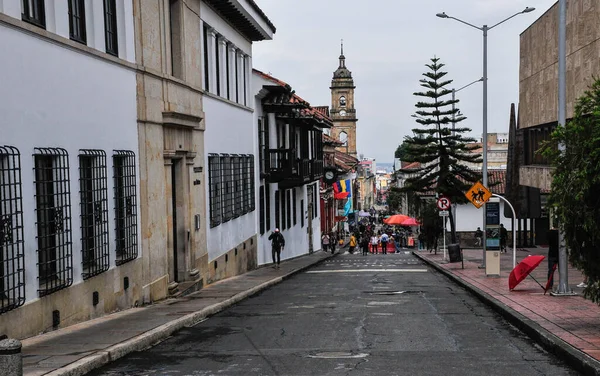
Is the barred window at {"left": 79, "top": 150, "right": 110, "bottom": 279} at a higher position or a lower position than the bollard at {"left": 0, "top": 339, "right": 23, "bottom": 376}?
higher

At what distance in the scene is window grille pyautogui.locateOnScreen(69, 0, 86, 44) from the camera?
1377 centimetres

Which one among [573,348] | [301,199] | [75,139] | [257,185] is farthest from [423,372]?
[301,199]

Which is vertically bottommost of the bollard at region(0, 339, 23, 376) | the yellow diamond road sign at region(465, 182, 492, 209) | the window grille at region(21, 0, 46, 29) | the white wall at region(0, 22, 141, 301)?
the bollard at region(0, 339, 23, 376)

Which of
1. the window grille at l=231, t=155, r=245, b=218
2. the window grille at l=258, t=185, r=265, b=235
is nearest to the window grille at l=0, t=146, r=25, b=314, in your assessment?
the window grille at l=231, t=155, r=245, b=218

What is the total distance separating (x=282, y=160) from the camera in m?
37.0

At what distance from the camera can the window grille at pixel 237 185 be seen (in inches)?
1112

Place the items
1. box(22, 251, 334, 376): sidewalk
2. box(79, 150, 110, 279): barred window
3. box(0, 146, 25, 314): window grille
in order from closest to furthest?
1. box(22, 251, 334, 376): sidewalk
2. box(0, 146, 25, 314): window grille
3. box(79, 150, 110, 279): barred window

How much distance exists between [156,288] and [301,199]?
30.5 m

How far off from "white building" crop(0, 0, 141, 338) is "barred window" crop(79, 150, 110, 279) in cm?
2

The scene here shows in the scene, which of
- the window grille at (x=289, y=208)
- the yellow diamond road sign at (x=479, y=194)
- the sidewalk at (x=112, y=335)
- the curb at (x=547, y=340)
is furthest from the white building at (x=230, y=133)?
the window grille at (x=289, y=208)

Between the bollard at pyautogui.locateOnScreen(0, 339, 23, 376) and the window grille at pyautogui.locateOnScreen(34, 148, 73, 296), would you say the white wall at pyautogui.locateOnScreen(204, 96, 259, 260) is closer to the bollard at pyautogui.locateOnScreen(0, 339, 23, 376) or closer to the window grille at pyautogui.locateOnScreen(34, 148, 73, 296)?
the window grille at pyautogui.locateOnScreen(34, 148, 73, 296)

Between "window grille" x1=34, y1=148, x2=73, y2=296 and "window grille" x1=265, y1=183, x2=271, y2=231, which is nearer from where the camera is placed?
"window grille" x1=34, y1=148, x2=73, y2=296

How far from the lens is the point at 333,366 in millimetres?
10195

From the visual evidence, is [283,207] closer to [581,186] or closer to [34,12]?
[34,12]
